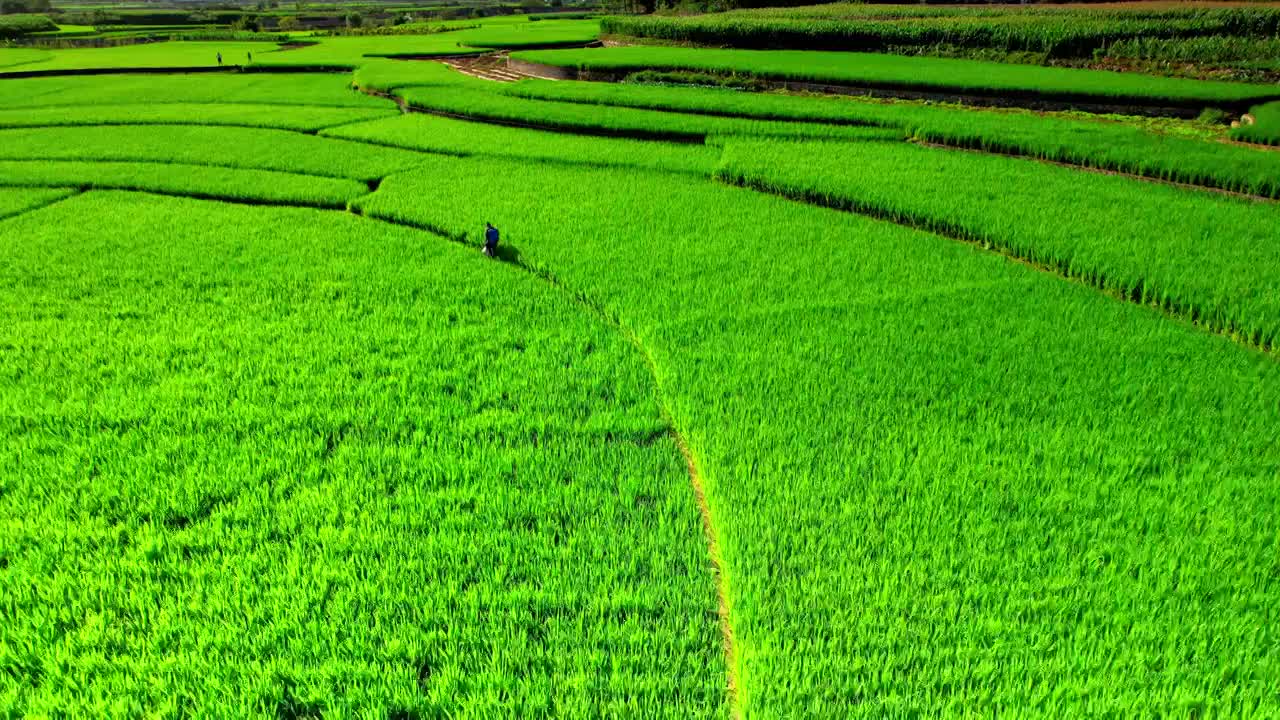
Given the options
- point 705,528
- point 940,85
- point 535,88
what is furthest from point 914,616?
point 535,88

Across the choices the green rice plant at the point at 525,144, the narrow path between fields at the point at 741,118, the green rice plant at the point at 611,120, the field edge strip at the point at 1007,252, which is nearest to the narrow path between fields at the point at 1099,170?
the narrow path between fields at the point at 741,118

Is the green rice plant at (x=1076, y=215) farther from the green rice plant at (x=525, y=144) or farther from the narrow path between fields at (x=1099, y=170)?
the green rice plant at (x=525, y=144)

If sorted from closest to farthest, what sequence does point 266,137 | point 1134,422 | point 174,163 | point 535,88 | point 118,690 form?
point 118,690, point 1134,422, point 174,163, point 266,137, point 535,88

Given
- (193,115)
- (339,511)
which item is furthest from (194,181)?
(339,511)

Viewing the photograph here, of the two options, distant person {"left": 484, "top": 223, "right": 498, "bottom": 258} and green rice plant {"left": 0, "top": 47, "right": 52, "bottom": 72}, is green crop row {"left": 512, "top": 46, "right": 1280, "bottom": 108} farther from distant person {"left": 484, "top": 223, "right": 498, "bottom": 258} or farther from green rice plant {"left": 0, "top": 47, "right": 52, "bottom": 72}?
green rice plant {"left": 0, "top": 47, "right": 52, "bottom": 72}

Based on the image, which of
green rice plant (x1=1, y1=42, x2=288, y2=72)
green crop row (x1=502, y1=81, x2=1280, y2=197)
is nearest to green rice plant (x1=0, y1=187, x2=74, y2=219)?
green crop row (x1=502, y1=81, x2=1280, y2=197)

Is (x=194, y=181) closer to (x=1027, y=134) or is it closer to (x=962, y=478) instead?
(x=962, y=478)

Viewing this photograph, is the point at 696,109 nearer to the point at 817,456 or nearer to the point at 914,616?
the point at 817,456
